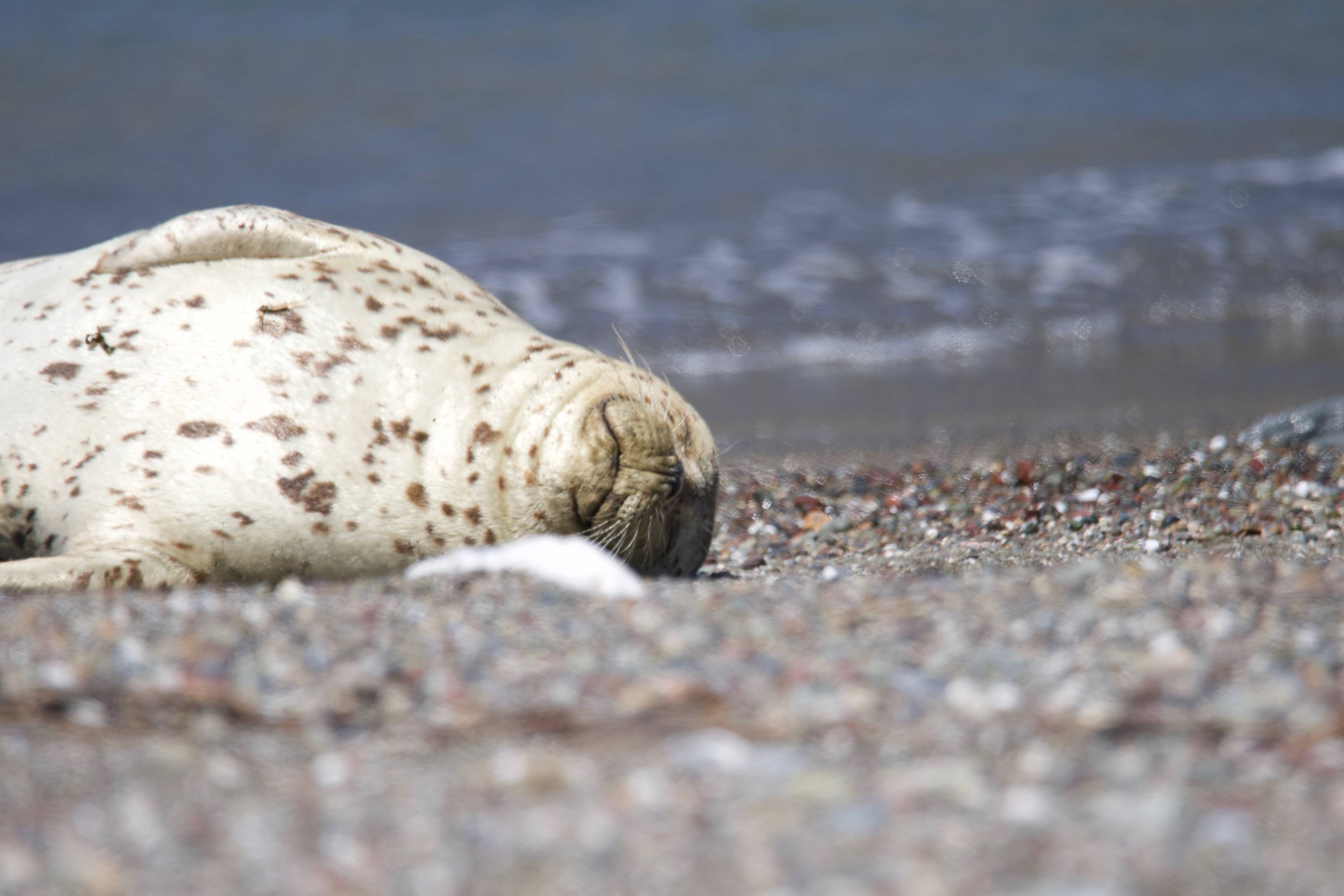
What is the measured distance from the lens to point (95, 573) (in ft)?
10.7

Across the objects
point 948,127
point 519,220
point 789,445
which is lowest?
point 789,445

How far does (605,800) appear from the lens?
5.67ft

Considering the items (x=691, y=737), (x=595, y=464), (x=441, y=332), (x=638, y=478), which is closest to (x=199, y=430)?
(x=441, y=332)

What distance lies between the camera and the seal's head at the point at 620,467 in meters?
3.36

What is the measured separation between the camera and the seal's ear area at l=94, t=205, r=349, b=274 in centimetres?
408

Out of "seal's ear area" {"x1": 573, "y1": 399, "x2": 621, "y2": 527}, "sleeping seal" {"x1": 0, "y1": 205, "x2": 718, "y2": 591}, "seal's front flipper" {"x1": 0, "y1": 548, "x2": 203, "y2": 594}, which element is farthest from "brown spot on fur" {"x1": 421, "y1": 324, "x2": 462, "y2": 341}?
"seal's front flipper" {"x1": 0, "y1": 548, "x2": 203, "y2": 594}

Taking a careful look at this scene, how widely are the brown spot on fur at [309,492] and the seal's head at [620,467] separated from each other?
616 millimetres

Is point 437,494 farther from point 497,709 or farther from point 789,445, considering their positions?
point 789,445

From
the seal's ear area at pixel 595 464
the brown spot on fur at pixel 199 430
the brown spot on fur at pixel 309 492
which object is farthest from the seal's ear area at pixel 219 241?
the seal's ear area at pixel 595 464

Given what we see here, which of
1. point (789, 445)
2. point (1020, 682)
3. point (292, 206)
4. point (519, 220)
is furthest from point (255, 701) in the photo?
point (292, 206)

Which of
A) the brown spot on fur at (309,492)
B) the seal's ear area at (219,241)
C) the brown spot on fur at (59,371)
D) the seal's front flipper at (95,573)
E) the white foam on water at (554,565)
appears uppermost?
the seal's ear area at (219,241)

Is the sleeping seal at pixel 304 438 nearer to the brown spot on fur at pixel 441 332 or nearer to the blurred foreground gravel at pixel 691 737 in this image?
the brown spot on fur at pixel 441 332

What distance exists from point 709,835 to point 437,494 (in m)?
2.04

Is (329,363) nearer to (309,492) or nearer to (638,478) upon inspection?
(309,492)
